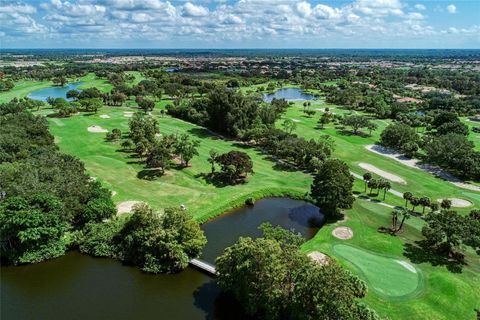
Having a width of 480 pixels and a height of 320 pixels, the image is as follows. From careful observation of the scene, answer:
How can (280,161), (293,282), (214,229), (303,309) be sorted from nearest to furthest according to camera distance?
1. (303,309)
2. (293,282)
3. (214,229)
4. (280,161)

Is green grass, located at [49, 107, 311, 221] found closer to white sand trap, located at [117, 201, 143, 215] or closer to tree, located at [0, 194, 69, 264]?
white sand trap, located at [117, 201, 143, 215]

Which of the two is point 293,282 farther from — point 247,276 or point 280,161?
point 280,161

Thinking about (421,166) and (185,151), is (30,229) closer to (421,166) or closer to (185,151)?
(185,151)

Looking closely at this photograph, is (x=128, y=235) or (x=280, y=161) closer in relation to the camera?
(x=128, y=235)

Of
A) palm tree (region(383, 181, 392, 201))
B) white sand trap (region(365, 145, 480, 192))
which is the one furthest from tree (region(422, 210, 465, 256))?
white sand trap (region(365, 145, 480, 192))

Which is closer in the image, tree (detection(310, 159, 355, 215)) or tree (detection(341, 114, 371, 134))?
tree (detection(310, 159, 355, 215))

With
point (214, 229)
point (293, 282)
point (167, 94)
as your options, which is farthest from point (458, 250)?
point (167, 94)

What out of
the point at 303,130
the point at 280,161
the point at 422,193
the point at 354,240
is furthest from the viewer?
→ the point at 303,130
